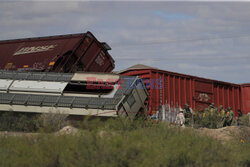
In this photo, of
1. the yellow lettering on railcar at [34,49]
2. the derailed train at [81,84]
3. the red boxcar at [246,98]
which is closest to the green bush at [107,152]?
the derailed train at [81,84]

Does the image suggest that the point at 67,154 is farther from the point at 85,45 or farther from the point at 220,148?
the point at 85,45

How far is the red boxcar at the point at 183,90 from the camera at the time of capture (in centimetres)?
1483

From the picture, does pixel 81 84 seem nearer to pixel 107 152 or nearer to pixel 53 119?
pixel 53 119

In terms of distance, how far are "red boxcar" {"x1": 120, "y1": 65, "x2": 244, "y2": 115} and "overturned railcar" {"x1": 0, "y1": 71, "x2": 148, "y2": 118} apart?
0.74m

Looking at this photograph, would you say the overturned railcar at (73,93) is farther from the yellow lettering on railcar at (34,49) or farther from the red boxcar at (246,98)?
the red boxcar at (246,98)

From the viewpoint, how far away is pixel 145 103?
1443cm

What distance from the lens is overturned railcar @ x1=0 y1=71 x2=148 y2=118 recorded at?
12578mm

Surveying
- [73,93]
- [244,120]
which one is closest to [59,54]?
[73,93]

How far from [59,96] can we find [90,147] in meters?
7.65

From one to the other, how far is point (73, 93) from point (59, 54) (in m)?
2.74

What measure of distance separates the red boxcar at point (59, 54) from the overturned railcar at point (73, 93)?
131cm

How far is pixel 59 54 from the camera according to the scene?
15.4m

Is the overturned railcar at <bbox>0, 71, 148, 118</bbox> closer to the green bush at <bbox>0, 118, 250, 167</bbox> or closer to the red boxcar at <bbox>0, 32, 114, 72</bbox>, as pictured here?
the red boxcar at <bbox>0, 32, 114, 72</bbox>

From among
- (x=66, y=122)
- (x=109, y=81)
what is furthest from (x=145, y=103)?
(x=66, y=122)
